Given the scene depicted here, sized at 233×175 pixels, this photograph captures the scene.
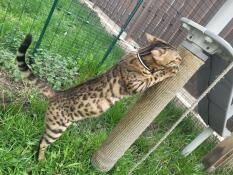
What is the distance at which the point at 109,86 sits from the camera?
4.25 m

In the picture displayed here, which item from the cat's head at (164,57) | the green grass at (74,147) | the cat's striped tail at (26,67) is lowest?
the green grass at (74,147)

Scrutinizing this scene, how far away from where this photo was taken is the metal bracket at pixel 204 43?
368cm

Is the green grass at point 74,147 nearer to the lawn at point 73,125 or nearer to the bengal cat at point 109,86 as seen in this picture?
the lawn at point 73,125

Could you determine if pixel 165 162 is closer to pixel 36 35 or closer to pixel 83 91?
pixel 83 91

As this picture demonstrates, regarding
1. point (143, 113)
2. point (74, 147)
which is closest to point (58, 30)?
point (74, 147)

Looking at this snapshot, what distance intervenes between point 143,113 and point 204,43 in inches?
38.0

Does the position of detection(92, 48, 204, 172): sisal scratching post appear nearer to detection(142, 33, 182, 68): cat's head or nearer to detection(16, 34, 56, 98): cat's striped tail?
detection(142, 33, 182, 68): cat's head

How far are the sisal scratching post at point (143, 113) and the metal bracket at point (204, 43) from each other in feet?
0.24

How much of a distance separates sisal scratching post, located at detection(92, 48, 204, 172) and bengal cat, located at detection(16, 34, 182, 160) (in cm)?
9

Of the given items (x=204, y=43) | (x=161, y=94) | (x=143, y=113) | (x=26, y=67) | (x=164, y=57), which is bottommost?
(x=26, y=67)

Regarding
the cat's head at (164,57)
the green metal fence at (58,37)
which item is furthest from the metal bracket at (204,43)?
the green metal fence at (58,37)

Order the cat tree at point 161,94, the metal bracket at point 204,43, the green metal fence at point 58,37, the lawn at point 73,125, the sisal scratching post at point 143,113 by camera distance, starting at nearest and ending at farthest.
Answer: the metal bracket at point 204,43, the cat tree at point 161,94, the sisal scratching post at point 143,113, the lawn at point 73,125, the green metal fence at point 58,37

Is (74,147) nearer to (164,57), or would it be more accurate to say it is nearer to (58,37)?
(164,57)

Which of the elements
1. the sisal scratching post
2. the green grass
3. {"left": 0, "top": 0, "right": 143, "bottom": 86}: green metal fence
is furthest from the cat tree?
{"left": 0, "top": 0, "right": 143, "bottom": 86}: green metal fence
